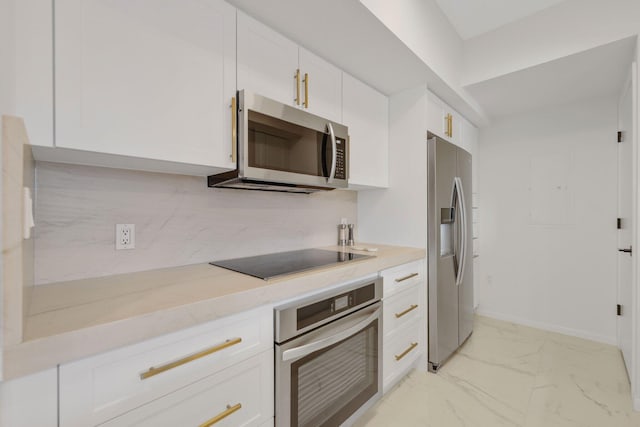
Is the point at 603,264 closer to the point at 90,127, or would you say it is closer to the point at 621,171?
the point at 621,171

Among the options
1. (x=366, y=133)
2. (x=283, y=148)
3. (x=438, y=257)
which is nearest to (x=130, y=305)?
(x=283, y=148)

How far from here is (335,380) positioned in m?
1.40

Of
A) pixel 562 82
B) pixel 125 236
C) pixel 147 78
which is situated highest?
pixel 562 82

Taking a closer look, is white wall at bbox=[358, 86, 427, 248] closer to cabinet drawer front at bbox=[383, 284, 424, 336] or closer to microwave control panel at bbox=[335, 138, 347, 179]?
cabinet drawer front at bbox=[383, 284, 424, 336]

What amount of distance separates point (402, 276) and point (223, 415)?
51.0 inches

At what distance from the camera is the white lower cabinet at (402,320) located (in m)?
1.76

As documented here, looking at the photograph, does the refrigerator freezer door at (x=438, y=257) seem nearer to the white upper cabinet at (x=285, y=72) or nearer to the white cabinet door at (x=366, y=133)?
the white cabinet door at (x=366, y=133)

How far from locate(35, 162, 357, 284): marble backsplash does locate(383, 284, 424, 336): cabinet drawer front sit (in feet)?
2.49

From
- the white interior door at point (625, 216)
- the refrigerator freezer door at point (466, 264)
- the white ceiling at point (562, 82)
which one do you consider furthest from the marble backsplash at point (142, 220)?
the white interior door at point (625, 216)

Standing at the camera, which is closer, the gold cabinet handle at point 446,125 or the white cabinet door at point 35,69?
the white cabinet door at point 35,69

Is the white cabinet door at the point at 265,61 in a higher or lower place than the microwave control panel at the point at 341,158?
higher

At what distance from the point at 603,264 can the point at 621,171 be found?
2.72ft

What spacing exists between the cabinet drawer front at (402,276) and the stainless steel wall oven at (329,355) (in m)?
0.13

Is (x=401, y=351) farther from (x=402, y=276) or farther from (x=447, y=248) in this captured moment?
(x=447, y=248)
